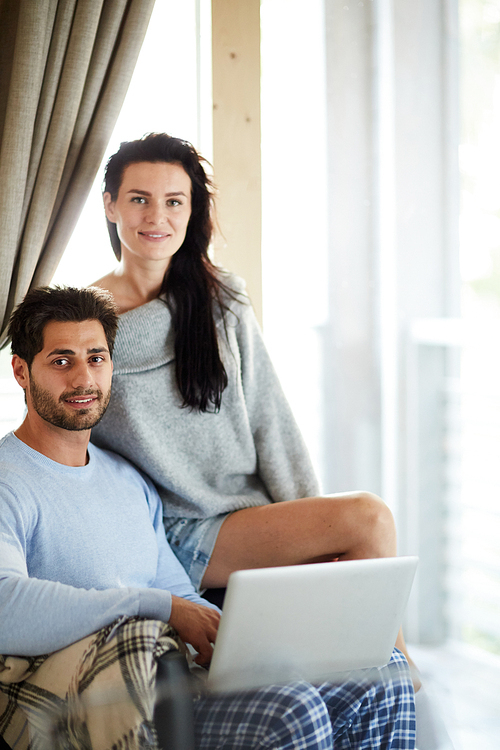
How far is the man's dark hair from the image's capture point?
53.3 inches

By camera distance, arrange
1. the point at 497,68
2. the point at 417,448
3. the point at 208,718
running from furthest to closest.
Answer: the point at 417,448 → the point at 497,68 → the point at 208,718

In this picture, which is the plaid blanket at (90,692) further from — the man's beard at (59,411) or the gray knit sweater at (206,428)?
the gray knit sweater at (206,428)

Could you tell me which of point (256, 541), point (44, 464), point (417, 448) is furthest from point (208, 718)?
point (417, 448)

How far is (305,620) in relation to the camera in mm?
1105

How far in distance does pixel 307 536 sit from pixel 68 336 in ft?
2.25

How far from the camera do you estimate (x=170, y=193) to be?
163 centimetres

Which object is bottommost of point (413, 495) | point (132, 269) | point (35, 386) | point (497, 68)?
point (413, 495)

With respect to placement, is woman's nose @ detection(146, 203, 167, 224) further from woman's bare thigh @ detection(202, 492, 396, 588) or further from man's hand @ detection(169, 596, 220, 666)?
man's hand @ detection(169, 596, 220, 666)

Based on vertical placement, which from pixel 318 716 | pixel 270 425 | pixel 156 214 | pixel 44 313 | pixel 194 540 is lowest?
pixel 318 716

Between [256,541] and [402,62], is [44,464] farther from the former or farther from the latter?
[402,62]

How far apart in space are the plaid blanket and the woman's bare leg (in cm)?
47

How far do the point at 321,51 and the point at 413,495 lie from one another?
1.61 m

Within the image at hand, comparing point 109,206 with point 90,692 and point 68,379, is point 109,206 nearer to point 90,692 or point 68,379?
point 68,379

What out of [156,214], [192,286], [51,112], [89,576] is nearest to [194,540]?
[89,576]
